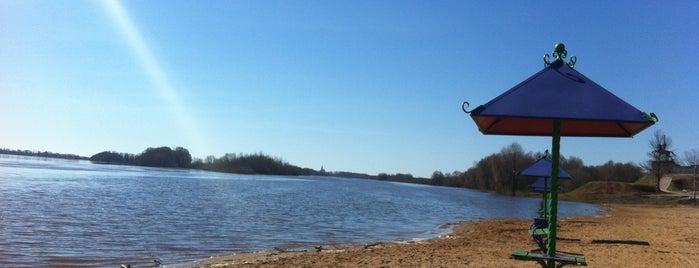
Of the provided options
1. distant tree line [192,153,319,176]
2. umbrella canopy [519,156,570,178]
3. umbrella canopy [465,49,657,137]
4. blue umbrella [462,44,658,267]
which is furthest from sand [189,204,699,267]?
distant tree line [192,153,319,176]

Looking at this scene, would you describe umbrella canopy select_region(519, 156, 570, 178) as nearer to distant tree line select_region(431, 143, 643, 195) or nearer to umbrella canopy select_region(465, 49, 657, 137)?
umbrella canopy select_region(465, 49, 657, 137)

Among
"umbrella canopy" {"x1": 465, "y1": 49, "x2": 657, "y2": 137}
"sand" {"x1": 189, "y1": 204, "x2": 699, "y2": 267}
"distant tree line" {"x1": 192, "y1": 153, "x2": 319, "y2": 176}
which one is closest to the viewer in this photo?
"umbrella canopy" {"x1": 465, "y1": 49, "x2": 657, "y2": 137}

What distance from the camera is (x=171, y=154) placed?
17975 centimetres

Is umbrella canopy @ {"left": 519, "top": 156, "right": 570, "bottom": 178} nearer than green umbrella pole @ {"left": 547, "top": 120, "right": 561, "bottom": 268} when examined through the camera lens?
No

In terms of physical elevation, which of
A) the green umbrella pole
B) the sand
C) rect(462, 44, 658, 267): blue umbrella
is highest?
rect(462, 44, 658, 267): blue umbrella

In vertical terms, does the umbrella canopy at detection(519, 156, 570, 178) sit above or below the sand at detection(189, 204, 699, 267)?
above

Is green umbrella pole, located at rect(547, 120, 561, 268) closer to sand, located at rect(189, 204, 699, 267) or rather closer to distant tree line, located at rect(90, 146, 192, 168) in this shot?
sand, located at rect(189, 204, 699, 267)

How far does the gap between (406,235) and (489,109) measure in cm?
1541

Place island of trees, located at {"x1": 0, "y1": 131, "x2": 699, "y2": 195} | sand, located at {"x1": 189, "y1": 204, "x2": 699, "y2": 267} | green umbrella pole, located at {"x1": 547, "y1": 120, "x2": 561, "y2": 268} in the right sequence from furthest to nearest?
island of trees, located at {"x1": 0, "y1": 131, "x2": 699, "y2": 195} < sand, located at {"x1": 189, "y1": 204, "x2": 699, "y2": 267} < green umbrella pole, located at {"x1": 547, "y1": 120, "x2": 561, "y2": 268}

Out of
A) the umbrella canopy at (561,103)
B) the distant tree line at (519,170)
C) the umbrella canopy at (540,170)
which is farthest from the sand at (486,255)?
the distant tree line at (519,170)

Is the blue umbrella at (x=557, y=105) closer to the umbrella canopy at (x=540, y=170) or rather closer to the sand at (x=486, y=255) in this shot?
the sand at (x=486, y=255)

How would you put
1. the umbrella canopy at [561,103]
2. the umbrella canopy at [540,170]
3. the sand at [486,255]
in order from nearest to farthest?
the umbrella canopy at [561,103] → the sand at [486,255] → the umbrella canopy at [540,170]

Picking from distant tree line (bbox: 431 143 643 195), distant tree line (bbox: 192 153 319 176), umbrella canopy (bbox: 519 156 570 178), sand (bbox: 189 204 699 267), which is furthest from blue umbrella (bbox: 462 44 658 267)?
distant tree line (bbox: 192 153 319 176)

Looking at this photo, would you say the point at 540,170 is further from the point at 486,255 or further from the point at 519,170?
the point at 519,170
